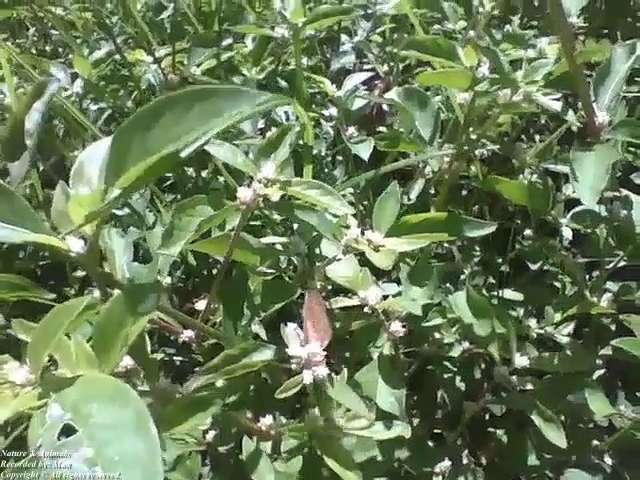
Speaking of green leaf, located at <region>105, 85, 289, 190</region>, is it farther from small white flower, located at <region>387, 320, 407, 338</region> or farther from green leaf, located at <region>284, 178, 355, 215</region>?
small white flower, located at <region>387, 320, 407, 338</region>

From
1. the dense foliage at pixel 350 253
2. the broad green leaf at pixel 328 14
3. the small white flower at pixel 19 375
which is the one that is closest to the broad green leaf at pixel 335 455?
the dense foliage at pixel 350 253

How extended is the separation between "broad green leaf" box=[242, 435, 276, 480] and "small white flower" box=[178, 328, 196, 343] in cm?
8

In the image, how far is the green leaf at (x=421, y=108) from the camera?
29.5 inches

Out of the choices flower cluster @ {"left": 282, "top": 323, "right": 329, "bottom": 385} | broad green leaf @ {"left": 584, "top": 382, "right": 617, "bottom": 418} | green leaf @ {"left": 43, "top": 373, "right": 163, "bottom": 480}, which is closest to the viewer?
green leaf @ {"left": 43, "top": 373, "right": 163, "bottom": 480}

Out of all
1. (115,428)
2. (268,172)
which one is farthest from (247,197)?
(115,428)

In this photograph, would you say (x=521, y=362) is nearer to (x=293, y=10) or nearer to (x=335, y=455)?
(x=335, y=455)

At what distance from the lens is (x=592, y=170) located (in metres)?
0.68

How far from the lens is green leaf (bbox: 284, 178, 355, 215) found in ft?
2.10

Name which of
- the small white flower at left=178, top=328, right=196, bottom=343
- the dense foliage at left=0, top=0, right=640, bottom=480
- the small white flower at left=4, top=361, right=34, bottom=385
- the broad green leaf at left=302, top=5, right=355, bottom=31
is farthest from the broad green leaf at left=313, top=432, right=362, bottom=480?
the broad green leaf at left=302, top=5, right=355, bottom=31

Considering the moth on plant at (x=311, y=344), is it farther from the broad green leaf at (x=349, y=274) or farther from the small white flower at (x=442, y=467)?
the small white flower at (x=442, y=467)

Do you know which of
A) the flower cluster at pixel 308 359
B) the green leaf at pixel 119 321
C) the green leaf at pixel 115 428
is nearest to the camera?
the green leaf at pixel 115 428

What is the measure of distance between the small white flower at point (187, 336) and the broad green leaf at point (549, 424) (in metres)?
0.25

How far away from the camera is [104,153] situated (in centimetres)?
54

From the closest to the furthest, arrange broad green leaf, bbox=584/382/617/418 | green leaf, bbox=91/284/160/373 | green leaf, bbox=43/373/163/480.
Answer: green leaf, bbox=43/373/163/480
green leaf, bbox=91/284/160/373
broad green leaf, bbox=584/382/617/418
